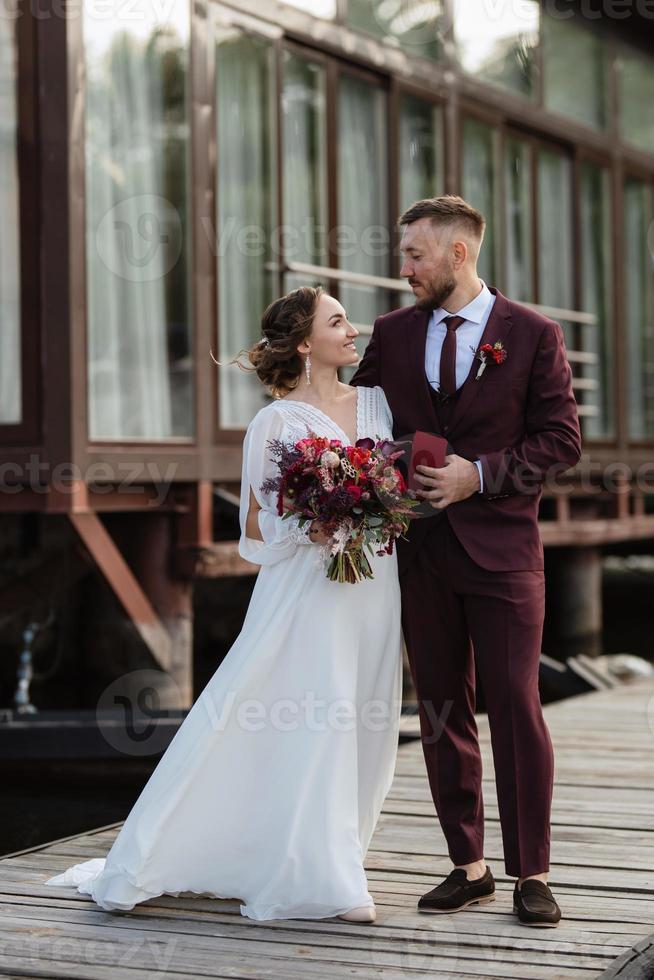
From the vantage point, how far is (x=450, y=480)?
387cm

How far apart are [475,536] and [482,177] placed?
831cm

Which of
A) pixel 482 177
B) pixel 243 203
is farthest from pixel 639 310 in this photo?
pixel 243 203

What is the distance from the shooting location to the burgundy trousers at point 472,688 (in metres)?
3.91

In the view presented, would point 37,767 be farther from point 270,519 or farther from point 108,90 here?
point 108,90

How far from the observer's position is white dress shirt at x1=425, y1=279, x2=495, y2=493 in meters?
4.04

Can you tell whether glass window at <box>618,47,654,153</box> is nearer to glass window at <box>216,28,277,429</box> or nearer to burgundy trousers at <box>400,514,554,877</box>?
glass window at <box>216,28,277,429</box>

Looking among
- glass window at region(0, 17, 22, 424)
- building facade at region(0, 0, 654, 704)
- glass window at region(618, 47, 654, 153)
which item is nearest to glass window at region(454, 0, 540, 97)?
building facade at region(0, 0, 654, 704)

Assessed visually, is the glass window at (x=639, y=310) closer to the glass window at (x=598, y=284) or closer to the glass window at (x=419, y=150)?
the glass window at (x=598, y=284)

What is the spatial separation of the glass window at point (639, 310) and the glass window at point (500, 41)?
7.31 feet

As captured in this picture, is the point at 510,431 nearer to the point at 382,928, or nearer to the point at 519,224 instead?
the point at 382,928

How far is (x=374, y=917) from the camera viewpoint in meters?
3.86

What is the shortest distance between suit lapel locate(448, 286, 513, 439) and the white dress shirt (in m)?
0.04

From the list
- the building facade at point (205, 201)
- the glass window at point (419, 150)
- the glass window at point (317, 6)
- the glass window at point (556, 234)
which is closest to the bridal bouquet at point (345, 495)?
the building facade at point (205, 201)

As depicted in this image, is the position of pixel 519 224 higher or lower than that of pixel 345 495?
higher
